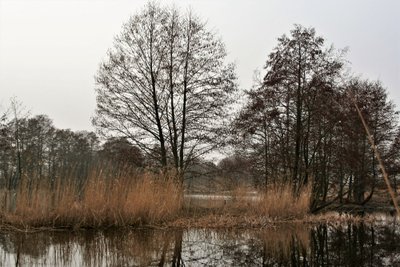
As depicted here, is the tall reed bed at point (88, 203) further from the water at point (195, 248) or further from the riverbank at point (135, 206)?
the water at point (195, 248)

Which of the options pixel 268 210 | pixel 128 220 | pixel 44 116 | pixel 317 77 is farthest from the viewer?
pixel 44 116

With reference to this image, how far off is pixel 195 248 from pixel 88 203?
3371 millimetres

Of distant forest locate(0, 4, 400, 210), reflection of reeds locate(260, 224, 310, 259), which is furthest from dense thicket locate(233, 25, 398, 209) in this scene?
reflection of reeds locate(260, 224, 310, 259)

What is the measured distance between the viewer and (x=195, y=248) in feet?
25.4

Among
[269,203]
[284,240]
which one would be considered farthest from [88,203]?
[269,203]

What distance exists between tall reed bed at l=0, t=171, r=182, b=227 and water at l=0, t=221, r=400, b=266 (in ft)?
2.16

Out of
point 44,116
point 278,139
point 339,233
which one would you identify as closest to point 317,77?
point 278,139

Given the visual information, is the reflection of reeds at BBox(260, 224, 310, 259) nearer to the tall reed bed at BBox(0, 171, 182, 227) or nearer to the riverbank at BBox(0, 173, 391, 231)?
the riverbank at BBox(0, 173, 391, 231)

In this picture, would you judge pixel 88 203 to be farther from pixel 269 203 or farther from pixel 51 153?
pixel 51 153

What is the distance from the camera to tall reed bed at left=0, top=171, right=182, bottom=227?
9.50m

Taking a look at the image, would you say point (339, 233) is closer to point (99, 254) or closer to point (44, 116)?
point (99, 254)

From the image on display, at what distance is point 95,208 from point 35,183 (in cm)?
148

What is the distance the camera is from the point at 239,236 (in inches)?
383

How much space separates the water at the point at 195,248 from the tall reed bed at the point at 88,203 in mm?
657
